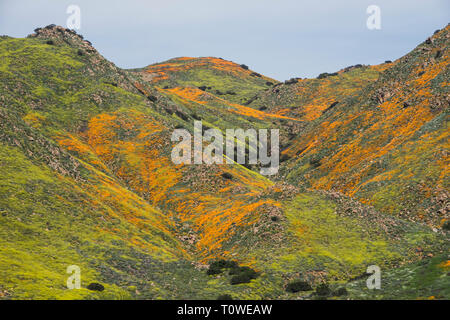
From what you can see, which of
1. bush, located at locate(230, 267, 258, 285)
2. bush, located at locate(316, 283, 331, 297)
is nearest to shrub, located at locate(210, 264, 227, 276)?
bush, located at locate(230, 267, 258, 285)

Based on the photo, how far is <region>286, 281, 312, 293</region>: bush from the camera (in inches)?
1517

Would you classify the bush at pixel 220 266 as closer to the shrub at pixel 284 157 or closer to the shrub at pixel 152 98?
the shrub at pixel 284 157

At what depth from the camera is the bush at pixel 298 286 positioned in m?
38.5

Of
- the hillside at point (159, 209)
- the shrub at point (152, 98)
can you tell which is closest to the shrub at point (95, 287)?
the hillside at point (159, 209)

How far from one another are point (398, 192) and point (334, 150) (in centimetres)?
3429

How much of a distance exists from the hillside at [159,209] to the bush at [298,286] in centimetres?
65

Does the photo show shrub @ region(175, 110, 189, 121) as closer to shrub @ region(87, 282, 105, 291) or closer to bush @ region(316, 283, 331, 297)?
shrub @ region(87, 282, 105, 291)

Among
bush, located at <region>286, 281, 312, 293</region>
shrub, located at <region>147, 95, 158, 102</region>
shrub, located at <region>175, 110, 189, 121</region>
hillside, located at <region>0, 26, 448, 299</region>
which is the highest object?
shrub, located at <region>147, 95, 158, 102</region>

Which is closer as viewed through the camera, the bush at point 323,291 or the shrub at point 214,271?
the bush at point 323,291

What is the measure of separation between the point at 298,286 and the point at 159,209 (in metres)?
33.3

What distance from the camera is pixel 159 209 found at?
6706 cm

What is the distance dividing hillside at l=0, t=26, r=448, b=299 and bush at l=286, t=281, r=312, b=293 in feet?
2.14

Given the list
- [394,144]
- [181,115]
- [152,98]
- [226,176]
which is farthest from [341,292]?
[181,115]
